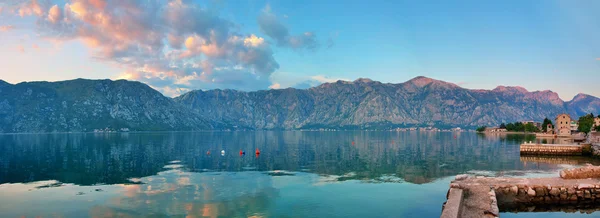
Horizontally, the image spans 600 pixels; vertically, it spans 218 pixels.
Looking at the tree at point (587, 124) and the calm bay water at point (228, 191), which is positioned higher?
the tree at point (587, 124)

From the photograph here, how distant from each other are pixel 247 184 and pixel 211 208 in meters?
12.2

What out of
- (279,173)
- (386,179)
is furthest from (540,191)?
(279,173)

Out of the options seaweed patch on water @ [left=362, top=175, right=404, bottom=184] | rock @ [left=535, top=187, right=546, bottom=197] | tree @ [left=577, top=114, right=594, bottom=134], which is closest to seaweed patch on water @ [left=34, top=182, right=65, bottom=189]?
seaweed patch on water @ [left=362, top=175, right=404, bottom=184]

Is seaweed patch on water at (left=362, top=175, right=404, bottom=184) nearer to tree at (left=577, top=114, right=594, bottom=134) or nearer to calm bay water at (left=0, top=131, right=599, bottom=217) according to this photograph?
calm bay water at (left=0, top=131, right=599, bottom=217)

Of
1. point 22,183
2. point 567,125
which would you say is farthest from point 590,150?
point 567,125

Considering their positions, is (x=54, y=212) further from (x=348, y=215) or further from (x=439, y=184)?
(x=439, y=184)

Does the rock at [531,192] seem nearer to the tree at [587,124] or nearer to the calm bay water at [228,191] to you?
the calm bay water at [228,191]

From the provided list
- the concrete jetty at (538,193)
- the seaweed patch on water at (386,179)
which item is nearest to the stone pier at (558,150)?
the seaweed patch on water at (386,179)

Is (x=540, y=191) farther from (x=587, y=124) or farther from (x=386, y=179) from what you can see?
(x=587, y=124)

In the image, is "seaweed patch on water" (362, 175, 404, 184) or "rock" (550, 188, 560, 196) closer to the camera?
"rock" (550, 188, 560, 196)

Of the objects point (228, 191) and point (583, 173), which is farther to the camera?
point (228, 191)

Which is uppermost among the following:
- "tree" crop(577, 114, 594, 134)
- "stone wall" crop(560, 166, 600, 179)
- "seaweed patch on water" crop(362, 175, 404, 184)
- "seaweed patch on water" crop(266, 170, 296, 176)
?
"tree" crop(577, 114, 594, 134)

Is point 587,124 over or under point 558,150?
over

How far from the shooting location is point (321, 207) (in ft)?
90.9
